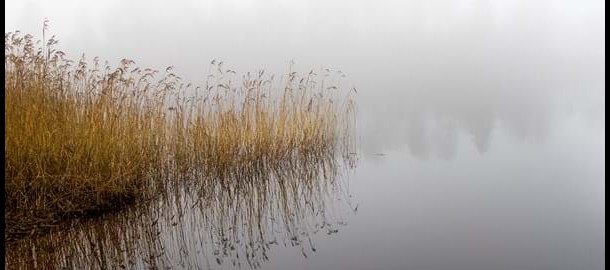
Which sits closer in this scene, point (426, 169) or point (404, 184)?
point (404, 184)

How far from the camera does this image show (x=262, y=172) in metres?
4.10

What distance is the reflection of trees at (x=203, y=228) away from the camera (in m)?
2.31

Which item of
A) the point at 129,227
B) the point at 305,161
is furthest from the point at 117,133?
the point at 305,161

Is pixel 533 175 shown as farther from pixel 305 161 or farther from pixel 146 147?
pixel 146 147

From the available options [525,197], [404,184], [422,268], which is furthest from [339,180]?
[422,268]

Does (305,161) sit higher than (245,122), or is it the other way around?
(245,122)

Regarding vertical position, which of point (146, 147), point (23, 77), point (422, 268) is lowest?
point (422, 268)

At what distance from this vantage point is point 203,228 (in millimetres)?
2736

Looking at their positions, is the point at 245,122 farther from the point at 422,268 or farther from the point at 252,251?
the point at 422,268

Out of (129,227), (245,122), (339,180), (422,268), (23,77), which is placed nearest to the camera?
(422,268)

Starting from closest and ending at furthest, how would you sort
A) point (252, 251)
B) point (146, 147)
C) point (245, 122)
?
point (252, 251) → point (146, 147) → point (245, 122)

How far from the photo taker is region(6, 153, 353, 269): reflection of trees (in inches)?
91.1

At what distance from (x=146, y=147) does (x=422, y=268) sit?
205cm

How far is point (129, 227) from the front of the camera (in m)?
2.72
